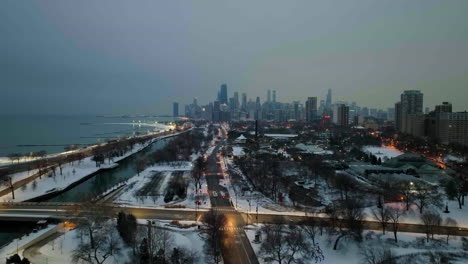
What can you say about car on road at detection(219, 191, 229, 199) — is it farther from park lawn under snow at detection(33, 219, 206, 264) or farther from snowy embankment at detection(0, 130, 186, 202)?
snowy embankment at detection(0, 130, 186, 202)

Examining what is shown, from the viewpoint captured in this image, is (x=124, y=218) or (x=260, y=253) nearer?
(x=260, y=253)

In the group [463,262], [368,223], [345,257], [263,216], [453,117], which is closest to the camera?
[463,262]

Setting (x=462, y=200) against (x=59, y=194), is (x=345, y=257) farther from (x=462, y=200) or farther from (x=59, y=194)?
(x=59, y=194)

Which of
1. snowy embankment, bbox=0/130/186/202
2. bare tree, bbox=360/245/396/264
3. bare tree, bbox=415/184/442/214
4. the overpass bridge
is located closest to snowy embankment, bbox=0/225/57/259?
the overpass bridge

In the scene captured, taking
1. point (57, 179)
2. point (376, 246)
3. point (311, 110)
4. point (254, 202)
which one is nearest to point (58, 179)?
point (57, 179)

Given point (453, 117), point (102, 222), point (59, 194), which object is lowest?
point (59, 194)

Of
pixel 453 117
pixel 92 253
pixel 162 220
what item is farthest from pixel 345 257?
pixel 453 117

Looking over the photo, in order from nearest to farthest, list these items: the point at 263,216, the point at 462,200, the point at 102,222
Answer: the point at 102,222
the point at 263,216
the point at 462,200
